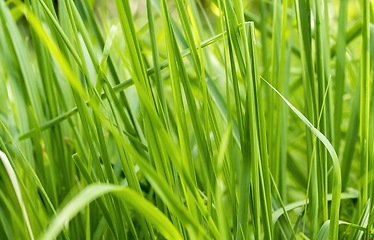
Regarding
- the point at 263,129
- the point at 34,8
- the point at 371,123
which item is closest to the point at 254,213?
the point at 263,129

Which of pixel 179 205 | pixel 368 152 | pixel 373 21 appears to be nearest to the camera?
pixel 179 205

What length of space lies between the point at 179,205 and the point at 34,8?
283mm

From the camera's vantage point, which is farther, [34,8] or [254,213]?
[34,8]

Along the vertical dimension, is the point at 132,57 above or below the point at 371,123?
above

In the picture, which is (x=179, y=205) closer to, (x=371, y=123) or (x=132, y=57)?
(x=132, y=57)

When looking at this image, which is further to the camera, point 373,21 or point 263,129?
point 373,21

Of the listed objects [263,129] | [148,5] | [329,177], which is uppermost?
[148,5]

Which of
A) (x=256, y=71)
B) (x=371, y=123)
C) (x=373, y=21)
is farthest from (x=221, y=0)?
(x=373, y=21)

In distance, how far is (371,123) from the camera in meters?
0.27

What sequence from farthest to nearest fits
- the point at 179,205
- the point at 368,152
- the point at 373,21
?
the point at 373,21, the point at 368,152, the point at 179,205

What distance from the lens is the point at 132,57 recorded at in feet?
0.62

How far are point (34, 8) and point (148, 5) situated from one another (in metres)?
0.17

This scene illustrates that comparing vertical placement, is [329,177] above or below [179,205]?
below

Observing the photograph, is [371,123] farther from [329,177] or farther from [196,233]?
[196,233]
